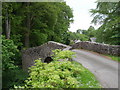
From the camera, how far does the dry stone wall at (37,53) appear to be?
12786 mm

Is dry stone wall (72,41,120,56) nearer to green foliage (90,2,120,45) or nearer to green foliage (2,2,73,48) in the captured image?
green foliage (90,2,120,45)

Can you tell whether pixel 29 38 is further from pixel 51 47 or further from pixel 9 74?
pixel 9 74

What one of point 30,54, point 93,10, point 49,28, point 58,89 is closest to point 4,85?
point 30,54

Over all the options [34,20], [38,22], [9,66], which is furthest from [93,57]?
[34,20]

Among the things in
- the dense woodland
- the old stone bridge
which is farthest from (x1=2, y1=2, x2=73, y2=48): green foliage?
the old stone bridge

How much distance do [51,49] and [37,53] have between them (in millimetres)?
2801

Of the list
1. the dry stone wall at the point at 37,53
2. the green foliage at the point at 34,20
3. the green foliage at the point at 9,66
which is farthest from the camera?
the green foliage at the point at 34,20

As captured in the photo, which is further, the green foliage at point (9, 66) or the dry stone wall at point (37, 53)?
the dry stone wall at point (37, 53)

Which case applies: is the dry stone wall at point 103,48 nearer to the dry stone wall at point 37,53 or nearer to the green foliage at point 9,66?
the dry stone wall at point 37,53

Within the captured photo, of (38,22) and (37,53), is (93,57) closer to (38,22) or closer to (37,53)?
(37,53)

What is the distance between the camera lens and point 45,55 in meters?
14.0

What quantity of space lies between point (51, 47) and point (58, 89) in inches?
396

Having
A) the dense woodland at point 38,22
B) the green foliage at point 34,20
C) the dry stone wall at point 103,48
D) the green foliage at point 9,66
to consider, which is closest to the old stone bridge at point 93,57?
the dry stone wall at point 103,48

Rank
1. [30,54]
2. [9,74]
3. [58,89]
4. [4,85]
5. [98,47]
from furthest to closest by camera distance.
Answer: [30,54]
[98,47]
[9,74]
[4,85]
[58,89]
